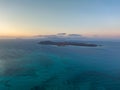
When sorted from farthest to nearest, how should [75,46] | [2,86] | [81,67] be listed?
[75,46] → [81,67] → [2,86]

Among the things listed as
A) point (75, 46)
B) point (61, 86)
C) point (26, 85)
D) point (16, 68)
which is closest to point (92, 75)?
point (61, 86)

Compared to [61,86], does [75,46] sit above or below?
above

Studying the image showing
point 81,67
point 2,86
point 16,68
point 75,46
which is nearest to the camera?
point 2,86

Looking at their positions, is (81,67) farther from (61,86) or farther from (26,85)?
(26,85)

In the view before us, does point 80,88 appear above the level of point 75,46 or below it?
below

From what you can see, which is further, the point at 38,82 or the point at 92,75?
the point at 92,75

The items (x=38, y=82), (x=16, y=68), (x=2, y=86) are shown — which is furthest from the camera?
(x=16, y=68)

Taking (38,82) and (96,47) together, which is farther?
(96,47)

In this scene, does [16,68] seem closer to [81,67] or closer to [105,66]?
[81,67]

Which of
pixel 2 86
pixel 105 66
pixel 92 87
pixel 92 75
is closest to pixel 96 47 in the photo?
pixel 105 66
